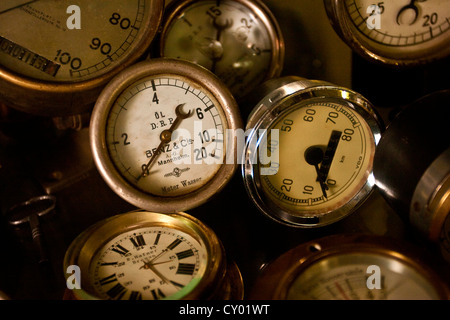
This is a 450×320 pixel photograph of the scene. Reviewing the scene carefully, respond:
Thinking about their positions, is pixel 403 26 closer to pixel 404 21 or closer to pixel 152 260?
pixel 404 21

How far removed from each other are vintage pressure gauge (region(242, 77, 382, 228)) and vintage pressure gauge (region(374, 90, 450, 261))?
97 mm

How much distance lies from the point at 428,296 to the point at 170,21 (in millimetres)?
1269

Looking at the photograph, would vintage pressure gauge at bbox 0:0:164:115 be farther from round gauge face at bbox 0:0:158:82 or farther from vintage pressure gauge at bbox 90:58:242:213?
vintage pressure gauge at bbox 90:58:242:213

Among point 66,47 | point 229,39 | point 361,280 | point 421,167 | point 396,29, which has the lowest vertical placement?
point 361,280

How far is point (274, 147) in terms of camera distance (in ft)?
4.44

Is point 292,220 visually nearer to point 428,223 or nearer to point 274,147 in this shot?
point 274,147

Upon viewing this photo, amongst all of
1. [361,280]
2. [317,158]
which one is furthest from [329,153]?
[361,280]

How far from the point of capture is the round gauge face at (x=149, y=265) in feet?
3.84

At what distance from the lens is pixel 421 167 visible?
3.80 ft

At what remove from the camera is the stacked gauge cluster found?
3.84 ft

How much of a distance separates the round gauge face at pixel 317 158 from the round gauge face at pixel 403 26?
333mm

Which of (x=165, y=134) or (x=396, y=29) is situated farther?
(x=396, y=29)

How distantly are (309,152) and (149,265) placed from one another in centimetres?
62

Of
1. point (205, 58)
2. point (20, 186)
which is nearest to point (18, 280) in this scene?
point (20, 186)
